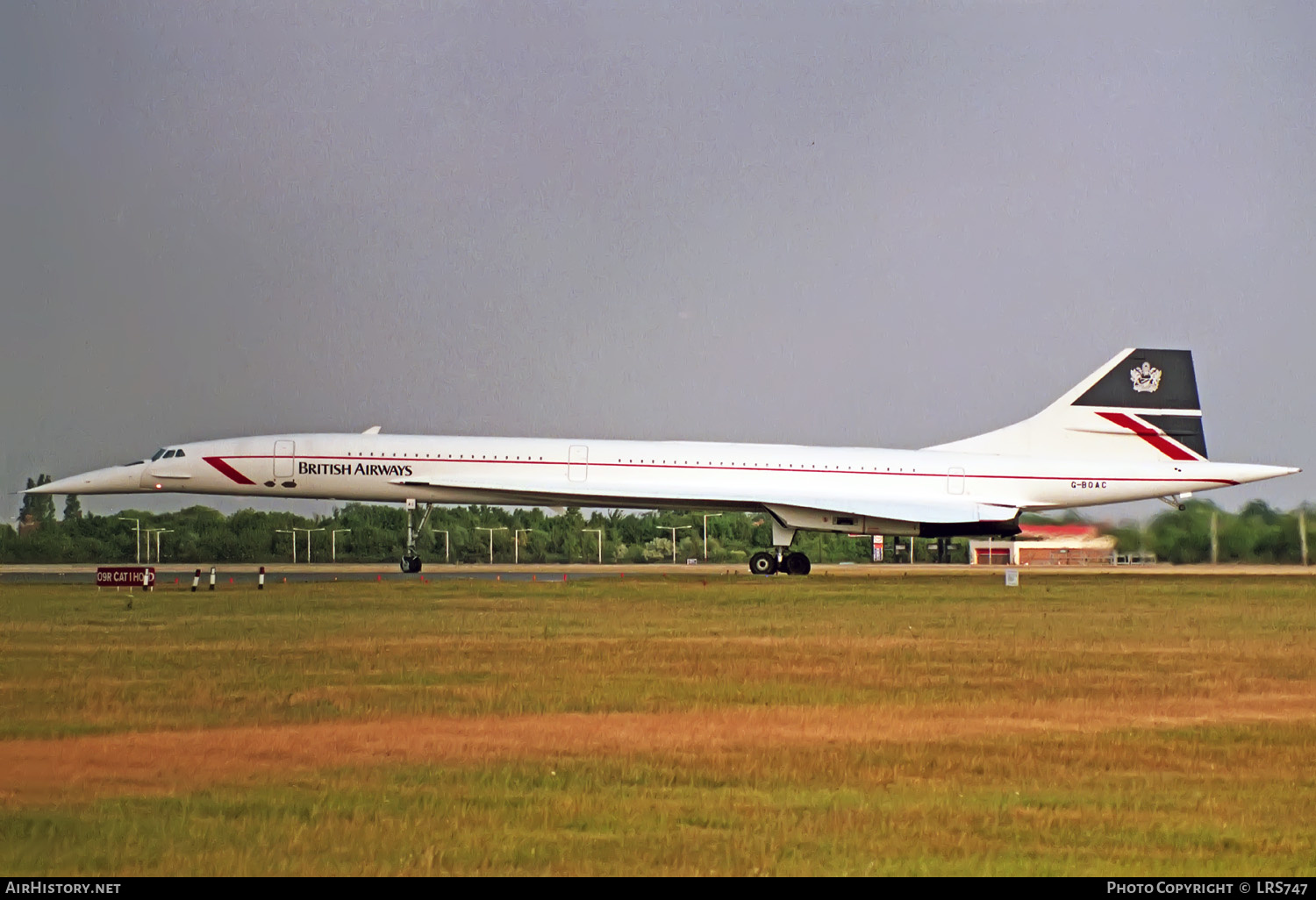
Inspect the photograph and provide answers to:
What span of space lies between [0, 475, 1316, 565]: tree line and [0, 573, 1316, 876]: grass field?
1812 centimetres

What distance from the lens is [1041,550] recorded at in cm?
5031

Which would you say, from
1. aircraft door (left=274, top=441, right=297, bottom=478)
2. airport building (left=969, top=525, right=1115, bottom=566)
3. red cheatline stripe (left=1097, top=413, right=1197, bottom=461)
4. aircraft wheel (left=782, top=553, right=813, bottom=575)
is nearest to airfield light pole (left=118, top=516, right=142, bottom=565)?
aircraft door (left=274, top=441, right=297, bottom=478)

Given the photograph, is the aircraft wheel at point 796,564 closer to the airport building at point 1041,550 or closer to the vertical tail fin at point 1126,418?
the vertical tail fin at point 1126,418

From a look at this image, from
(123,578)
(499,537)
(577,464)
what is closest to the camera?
(123,578)

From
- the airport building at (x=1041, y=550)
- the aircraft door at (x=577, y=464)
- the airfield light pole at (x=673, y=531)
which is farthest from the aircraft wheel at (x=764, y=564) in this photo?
the airfield light pole at (x=673, y=531)

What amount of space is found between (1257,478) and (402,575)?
1771 centimetres

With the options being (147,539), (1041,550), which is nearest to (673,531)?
(1041,550)

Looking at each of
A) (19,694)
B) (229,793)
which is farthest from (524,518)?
(229,793)

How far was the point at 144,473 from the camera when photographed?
32.5 meters

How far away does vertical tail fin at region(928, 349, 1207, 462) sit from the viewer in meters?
31.9

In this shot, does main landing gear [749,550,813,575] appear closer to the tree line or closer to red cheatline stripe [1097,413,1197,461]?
the tree line

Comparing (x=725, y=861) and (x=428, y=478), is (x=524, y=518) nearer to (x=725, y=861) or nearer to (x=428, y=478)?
(x=428, y=478)

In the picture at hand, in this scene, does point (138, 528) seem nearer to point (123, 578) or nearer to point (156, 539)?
point (156, 539)

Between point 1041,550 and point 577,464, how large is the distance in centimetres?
2426
